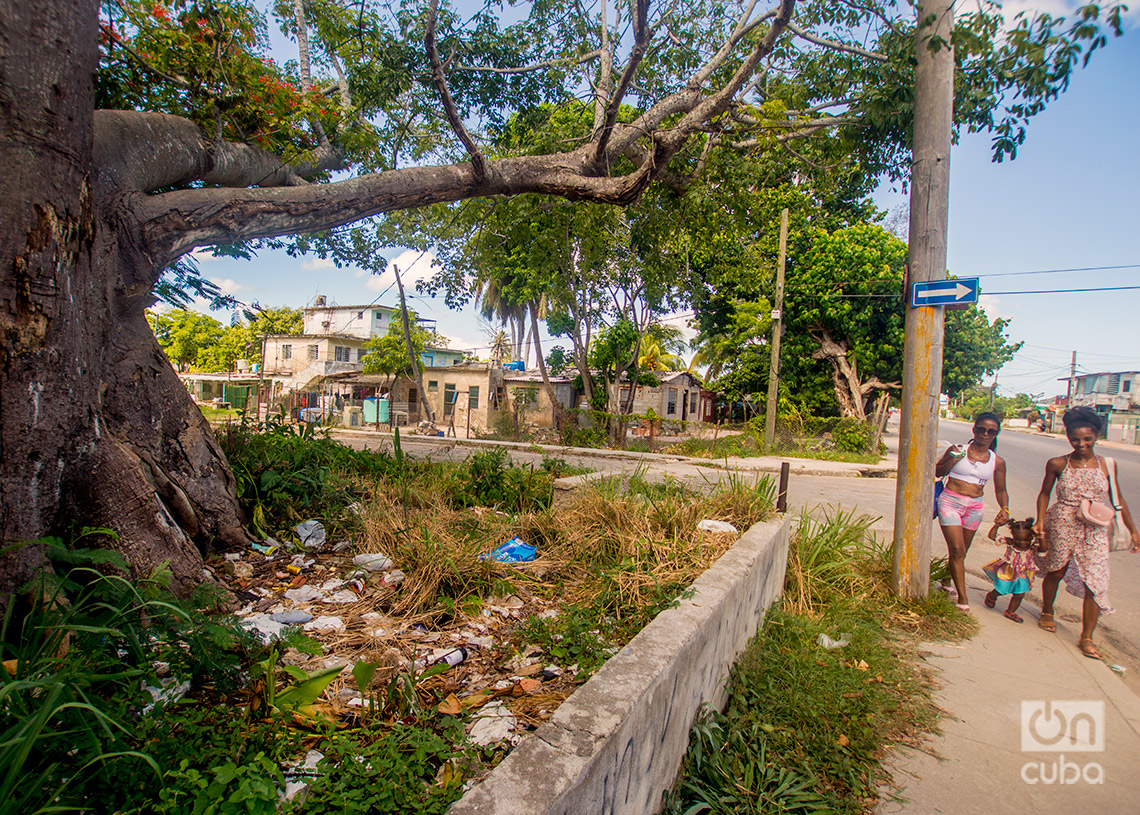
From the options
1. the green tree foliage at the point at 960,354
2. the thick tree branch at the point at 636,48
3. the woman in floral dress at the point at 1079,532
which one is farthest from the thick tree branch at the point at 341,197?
the green tree foliage at the point at 960,354

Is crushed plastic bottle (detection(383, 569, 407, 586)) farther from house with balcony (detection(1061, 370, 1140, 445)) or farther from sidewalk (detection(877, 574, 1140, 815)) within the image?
house with balcony (detection(1061, 370, 1140, 445))

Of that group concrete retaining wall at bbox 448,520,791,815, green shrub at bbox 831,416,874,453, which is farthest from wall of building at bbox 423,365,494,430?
concrete retaining wall at bbox 448,520,791,815

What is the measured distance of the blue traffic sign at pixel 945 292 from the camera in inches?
169

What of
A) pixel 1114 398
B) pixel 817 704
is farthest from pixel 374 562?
pixel 1114 398

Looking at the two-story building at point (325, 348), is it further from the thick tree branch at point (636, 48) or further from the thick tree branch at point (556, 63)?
the thick tree branch at point (636, 48)

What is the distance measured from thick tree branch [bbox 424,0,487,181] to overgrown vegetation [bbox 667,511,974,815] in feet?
12.6

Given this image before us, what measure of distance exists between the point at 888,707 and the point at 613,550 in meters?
1.74

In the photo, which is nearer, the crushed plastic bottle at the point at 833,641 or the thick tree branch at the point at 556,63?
the crushed plastic bottle at the point at 833,641

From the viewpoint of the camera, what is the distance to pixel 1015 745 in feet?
9.60

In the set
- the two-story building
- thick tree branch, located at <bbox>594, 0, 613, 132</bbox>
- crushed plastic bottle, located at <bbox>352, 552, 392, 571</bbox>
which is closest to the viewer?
crushed plastic bottle, located at <bbox>352, 552, 392, 571</bbox>

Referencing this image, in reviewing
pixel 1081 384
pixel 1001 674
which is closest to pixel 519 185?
pixel 1001 674

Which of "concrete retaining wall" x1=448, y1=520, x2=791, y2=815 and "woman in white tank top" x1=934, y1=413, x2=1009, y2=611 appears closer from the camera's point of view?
"concrete retaining wall" x1=448, y1=520, x2=791, y2=815

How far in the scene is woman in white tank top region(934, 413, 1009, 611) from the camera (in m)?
4.62

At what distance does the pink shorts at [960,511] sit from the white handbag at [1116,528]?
0.76 meters
